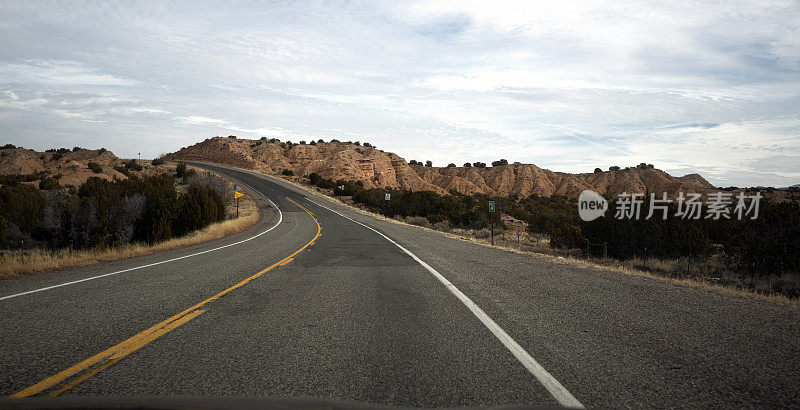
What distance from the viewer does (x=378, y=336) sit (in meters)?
4.56

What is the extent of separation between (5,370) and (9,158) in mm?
79651

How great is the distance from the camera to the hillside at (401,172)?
8700cm

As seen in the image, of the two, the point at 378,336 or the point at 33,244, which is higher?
the point at 378,336

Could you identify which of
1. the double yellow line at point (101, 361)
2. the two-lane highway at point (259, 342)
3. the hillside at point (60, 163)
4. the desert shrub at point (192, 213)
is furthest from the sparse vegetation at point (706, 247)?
the hillside at point (60, 163)

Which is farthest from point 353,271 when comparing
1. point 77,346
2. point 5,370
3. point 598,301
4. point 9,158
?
point 9,158

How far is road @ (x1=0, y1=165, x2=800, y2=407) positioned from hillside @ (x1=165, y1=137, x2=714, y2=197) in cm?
7345

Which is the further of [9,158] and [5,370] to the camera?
[9,158]

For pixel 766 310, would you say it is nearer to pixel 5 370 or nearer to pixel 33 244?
pixel 5 370

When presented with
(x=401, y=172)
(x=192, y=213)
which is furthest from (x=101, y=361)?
(x=401, y=172)

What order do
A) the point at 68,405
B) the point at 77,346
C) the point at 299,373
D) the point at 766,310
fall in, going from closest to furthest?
the point at 68,405 → the point at 299,373 → the point at 77,346 → the point at 766,310

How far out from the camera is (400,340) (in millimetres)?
4426

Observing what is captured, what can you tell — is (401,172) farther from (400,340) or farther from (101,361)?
(101,361)

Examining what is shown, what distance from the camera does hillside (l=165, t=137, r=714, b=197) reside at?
87000 mm

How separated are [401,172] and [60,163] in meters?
61.3
